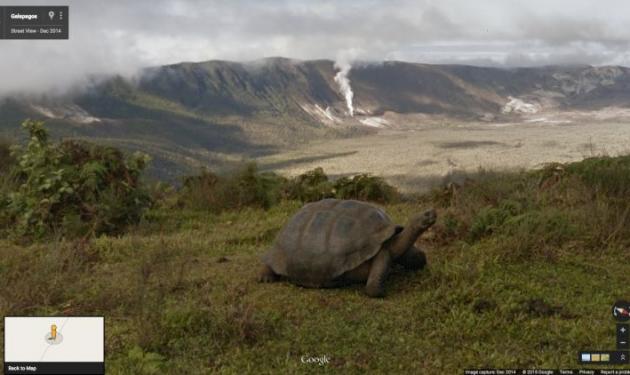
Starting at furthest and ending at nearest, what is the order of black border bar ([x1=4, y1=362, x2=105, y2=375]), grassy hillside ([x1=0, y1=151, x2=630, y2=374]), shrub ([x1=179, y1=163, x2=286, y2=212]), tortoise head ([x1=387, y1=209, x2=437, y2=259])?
shrub ([x1=179, y1=163, x2=286, y2=212]) → tortoise head ([x1=387, y1=209, x2=437, y2=259]) → grassy hillside ([x1=0, y1=151, x2=630, y2=374]) → black border bar ([x1=4, y1=362, x2=105, y2=375])

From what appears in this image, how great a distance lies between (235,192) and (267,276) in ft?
21.8

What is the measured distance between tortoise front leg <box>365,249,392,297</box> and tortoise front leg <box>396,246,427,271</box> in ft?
1.51

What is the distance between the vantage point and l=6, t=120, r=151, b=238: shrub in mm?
11133

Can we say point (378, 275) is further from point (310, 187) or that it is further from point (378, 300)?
point (310, 187)

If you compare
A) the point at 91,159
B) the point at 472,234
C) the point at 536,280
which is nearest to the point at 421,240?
the point at 472,234

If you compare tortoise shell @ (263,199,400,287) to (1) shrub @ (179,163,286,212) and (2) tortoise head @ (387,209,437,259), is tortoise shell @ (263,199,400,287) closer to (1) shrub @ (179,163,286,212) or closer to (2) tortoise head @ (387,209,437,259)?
(2) tortoise head @ (387,209,437,259)

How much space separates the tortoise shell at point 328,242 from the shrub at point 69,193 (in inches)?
213

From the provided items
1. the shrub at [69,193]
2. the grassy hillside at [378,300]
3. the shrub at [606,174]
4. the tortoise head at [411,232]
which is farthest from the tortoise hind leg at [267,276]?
the shrub at [606,174]

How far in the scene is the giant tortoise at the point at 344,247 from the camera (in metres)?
6.95

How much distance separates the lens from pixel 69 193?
11445mm

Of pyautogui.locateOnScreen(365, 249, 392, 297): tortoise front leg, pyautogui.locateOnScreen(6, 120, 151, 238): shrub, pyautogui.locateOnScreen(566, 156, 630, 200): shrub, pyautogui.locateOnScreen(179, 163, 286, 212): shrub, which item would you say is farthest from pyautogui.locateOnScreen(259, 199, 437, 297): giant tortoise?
pyautogui.locateOnScreen(179, 163, 286, 212): shrub

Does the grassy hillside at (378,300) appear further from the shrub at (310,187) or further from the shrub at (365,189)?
the shrub at (365,189)

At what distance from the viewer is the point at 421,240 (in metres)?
9.38

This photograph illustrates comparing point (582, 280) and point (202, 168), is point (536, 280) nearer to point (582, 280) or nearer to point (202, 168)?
point (582, 280)
